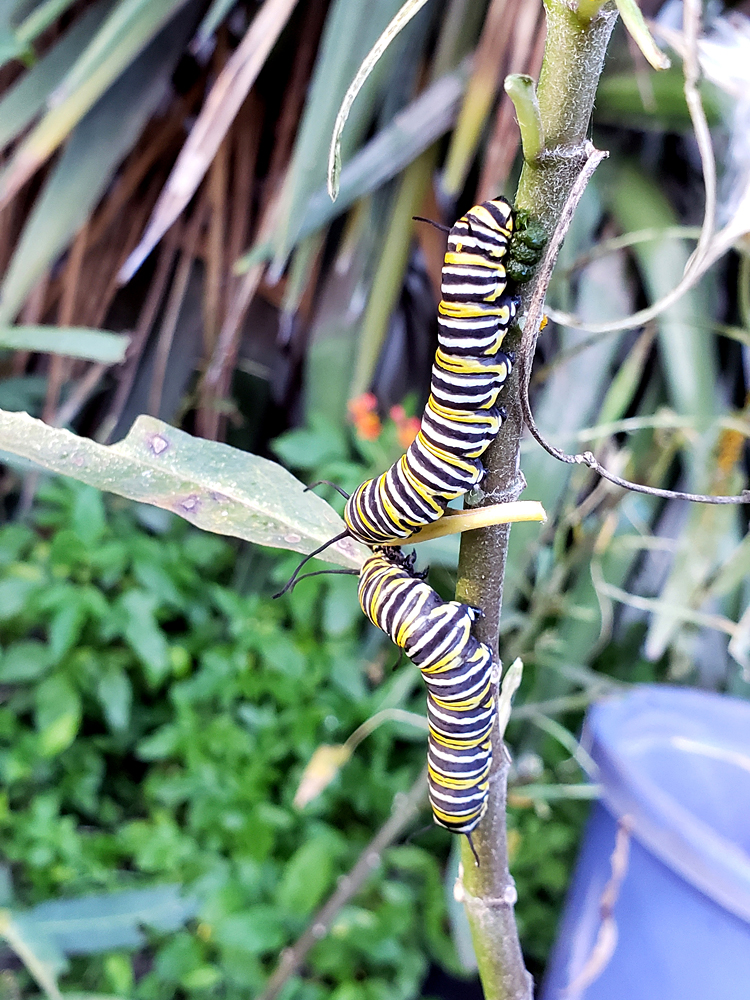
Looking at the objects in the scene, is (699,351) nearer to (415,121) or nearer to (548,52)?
(415,121)

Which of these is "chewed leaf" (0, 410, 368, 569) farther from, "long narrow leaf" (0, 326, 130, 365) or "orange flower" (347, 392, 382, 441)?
"orange flower" (347, 392, 382, 441)

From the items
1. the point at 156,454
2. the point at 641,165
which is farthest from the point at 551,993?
the point at 641,165

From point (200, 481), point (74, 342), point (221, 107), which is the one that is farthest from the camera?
point (221, 107)

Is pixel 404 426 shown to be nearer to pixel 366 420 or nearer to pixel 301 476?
pixel 366 420

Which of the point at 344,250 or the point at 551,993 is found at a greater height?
the point at 344,250

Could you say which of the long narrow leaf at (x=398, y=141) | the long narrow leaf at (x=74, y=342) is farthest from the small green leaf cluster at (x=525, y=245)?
the long narrow leaf at (x=398, y=141)

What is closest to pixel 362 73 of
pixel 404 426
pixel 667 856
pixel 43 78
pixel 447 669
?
pixel 447 669
